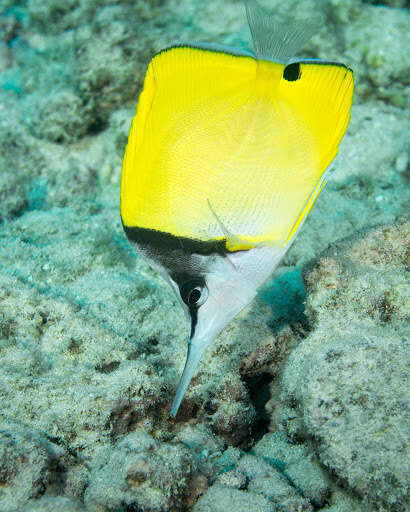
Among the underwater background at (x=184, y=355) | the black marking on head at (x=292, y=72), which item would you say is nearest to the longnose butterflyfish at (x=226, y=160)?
the black marking on head at (x=292, y=72)

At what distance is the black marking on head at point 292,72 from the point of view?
1.42 metres

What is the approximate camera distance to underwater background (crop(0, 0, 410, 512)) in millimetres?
1587

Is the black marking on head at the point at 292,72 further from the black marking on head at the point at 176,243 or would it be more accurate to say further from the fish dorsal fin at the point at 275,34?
the black marking on head at the point at 176,243

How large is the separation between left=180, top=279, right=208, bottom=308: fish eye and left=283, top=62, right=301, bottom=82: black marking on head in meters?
0.81

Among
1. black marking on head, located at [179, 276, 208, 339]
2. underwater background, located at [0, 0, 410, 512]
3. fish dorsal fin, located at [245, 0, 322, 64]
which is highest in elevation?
fish dorsal fin, located at [245, 0, 322, 64]

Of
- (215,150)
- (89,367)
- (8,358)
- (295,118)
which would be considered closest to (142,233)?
(215,150)

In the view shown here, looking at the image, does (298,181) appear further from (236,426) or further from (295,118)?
(236,426)

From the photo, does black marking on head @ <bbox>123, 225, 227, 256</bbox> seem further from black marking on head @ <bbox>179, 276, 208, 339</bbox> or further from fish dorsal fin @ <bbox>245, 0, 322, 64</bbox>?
fish dorsal fin @ <bbox>245, 0, 322, 64</bbox>

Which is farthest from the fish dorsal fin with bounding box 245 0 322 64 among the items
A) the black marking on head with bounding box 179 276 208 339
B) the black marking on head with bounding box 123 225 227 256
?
the black marking on head with bounding box 179 276 208 339

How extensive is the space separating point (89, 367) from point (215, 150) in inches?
58.7

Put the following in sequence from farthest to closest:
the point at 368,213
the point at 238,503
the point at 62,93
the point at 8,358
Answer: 1. the point at 62,93
2. the point at 368,213
3. the point at 8,358
4. the point at 238,503

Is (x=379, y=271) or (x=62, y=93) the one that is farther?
(x=62, y=93)

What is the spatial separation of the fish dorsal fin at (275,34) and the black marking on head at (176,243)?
688 mm

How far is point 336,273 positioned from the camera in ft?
7.27
